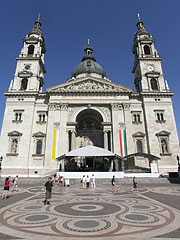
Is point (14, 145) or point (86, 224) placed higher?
point (14, 145)

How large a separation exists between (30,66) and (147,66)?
27.9 m

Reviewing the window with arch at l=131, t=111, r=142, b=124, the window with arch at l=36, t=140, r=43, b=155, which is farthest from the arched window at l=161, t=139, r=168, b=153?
the window with arch at l=36, t=140, r=43, b=155

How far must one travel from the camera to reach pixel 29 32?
44250 millimetres

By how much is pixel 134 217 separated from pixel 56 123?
27.7 meters

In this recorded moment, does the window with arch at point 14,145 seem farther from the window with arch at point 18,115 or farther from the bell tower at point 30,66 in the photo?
the bell tower at point 30,66

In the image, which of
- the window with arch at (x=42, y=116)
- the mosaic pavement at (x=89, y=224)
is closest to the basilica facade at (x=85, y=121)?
the window with arch at (x=42, y=116)

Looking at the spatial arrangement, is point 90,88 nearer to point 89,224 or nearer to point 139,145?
point 139,145

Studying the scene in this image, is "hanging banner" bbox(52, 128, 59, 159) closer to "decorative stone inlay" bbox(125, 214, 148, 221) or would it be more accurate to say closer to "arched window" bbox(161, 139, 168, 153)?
"arched window" bbox(161, 139, 168, 153)

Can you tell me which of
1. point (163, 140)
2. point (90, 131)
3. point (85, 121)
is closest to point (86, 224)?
point (163, 140)

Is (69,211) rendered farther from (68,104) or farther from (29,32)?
(29,32)

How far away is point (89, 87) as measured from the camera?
35.7 metres

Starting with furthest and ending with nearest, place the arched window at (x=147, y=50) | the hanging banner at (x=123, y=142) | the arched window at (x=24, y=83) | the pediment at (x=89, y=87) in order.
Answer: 1. the arched window at (x=147, y=50)
2. the arched window at (x=24, y=83)
3. the pediment at (x=89, y=87)
4. the hanging banner at (x=123, y=142)

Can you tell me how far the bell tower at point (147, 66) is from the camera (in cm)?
3769

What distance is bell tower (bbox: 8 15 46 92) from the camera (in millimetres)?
37094
